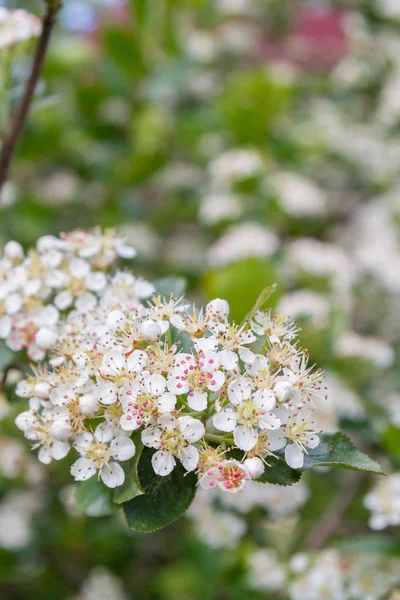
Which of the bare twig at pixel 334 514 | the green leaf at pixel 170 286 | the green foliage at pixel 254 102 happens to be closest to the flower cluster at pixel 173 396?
the green leaf at pixel 170 286

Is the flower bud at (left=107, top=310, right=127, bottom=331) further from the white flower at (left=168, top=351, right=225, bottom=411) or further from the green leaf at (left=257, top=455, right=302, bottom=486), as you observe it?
the green leaf at (left=257, top=455, right=302, bottom=486)

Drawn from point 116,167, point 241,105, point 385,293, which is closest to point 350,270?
point 385,293

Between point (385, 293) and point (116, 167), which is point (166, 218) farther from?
point (385, 293)

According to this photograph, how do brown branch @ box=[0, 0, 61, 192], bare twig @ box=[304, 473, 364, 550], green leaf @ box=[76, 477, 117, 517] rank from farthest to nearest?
bare twig @ box=[304, 473, 364, 550], brown branch @ box=[0, 0, 61, 192], green leaf @ box=[76, 477, 117, 517]

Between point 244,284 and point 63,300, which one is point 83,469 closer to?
point 63,300

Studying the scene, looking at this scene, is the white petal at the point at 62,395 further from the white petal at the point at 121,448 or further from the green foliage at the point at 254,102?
the green foliage at the point at 254,102

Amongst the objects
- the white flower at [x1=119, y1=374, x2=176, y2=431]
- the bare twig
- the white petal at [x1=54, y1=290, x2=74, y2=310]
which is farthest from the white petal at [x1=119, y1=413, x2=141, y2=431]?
the bare twig

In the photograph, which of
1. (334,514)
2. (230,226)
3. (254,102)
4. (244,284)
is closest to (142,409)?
(244,284)
